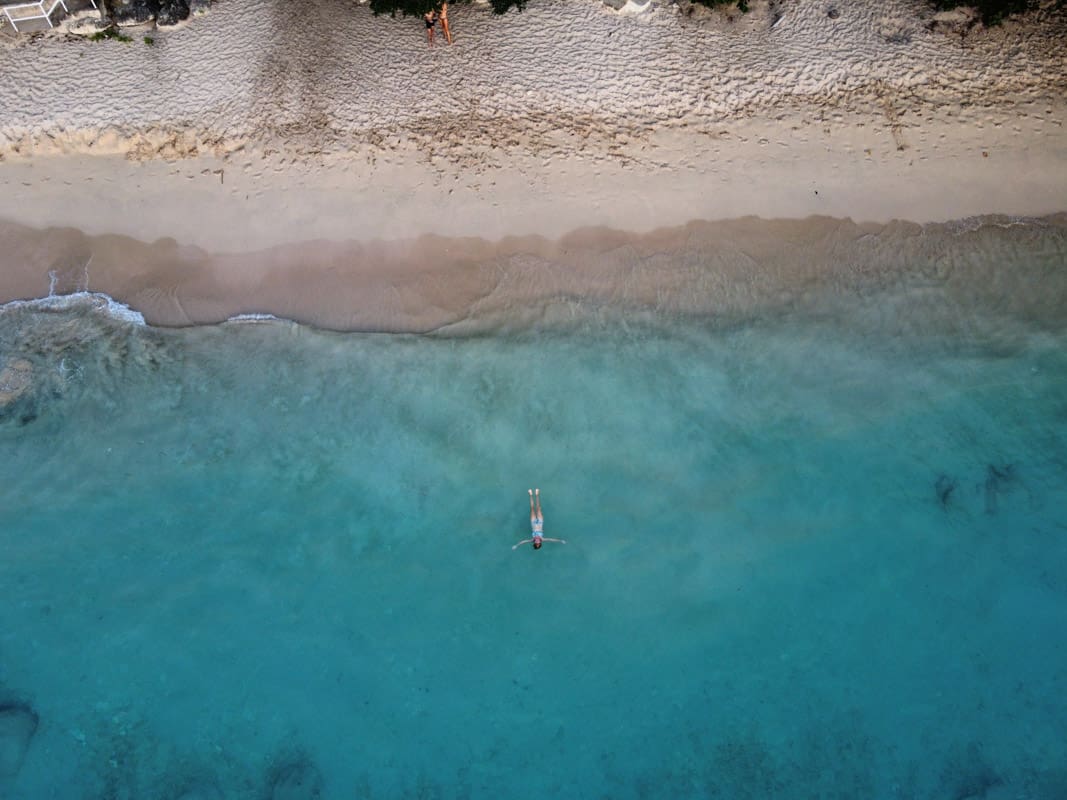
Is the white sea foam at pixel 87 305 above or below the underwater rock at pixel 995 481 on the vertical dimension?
above

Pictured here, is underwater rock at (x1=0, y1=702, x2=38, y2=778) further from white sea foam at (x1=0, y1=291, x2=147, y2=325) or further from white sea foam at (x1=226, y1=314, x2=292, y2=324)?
white sea foam at (x1=226, y1=314, x2=292, y2=324)

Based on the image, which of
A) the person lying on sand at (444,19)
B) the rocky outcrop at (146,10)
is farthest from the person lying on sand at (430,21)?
the rocky outcrop at (146,10)

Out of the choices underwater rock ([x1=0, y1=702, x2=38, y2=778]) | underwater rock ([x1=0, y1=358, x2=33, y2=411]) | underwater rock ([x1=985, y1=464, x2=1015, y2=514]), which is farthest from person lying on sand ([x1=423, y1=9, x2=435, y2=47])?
underwater rock ([x1=0, y1=702, x2=38, y2=778])

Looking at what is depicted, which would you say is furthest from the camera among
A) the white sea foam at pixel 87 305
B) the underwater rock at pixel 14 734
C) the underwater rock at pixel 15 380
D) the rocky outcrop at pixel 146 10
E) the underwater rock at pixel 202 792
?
the rocky outcrop at pixel 146 10

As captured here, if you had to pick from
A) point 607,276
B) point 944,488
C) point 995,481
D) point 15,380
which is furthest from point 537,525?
point 15,380

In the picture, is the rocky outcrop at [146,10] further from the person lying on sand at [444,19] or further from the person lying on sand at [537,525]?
the person lying on sand at [537,525]

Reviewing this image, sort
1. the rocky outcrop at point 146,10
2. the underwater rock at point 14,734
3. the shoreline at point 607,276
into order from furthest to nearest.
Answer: the rocky outcrop at point 146,10, the shoreline at point 607,276, the underwater rock at point 14,734

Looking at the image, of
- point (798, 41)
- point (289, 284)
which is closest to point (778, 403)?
point (798, 41)

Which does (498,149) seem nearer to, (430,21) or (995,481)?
(430,21)
